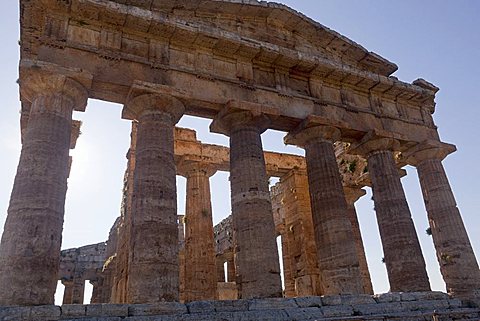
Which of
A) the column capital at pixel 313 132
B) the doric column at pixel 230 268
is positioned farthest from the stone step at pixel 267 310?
the doric column at pixel 230 268

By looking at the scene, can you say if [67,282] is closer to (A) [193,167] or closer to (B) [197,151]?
(A) [193,167]

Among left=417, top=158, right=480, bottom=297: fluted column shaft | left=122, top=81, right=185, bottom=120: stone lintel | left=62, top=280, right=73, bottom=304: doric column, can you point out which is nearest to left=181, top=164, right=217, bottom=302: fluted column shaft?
left=122, top=81, right=185, bottom=120: stone lintel

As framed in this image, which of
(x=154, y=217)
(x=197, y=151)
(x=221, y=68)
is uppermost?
(x=221, y=68)

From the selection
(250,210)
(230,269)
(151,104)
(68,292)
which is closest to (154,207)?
(250,210)

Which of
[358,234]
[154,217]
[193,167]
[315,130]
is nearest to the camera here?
[154,217]

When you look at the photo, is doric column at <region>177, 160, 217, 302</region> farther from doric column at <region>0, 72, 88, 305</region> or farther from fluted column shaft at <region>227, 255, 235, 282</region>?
fluted column shaft at <region>227, 255, 235, 282</region>

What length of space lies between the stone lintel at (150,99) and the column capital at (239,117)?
1.61m

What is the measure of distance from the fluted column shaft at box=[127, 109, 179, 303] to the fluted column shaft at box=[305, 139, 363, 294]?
5.05 metres

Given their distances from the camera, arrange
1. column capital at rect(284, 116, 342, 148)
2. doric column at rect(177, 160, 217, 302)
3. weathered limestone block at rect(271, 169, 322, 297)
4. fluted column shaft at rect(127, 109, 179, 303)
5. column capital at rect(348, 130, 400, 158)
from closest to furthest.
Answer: fluted column shaft at rect(127, 109, 179, 303) < column capital at rect(284, 116, 342, 148) < column capital at rect(348, 130, 400, 158) < doric column at rect(177, 160, 217, 302) < weathered limestone block at rect(271, 169, 322, 297)

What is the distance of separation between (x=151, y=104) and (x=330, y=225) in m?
6.89

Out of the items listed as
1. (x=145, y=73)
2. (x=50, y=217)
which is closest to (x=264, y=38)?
(x=145, y=73)

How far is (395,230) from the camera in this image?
46.6ft

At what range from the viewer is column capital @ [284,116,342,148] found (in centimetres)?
1434

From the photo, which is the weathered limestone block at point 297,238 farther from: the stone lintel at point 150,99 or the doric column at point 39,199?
the doric column at point 39,199
